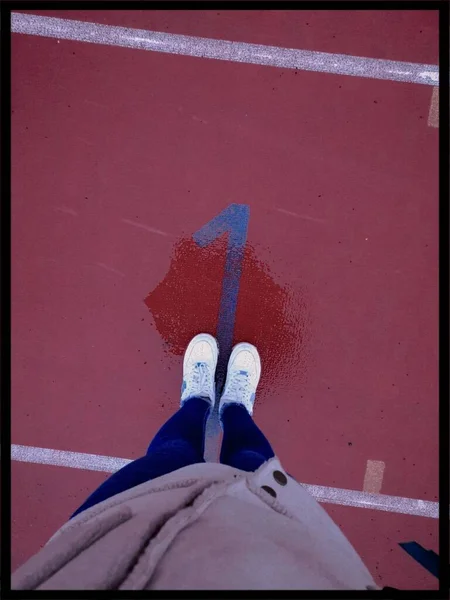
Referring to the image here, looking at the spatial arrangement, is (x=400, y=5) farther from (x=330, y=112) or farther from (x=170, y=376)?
(x=170, y=376)

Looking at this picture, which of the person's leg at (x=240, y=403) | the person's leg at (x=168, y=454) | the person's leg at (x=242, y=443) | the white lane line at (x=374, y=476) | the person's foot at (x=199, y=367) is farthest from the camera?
the white lane line at (x=374, y=476)

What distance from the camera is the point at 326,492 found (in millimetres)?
2068

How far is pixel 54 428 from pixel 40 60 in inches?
73.4

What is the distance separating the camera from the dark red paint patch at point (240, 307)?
1948 millimetres

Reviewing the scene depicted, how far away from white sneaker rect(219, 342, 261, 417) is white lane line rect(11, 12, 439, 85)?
4.60 ft

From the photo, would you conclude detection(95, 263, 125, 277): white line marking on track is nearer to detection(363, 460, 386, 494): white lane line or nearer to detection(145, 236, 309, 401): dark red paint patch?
detection(145, 236, 309, 401): dark red paint patch

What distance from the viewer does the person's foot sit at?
1935mm

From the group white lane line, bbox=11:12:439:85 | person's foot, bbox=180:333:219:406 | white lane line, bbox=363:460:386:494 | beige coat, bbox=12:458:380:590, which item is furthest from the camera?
white lane line, bbox=363:460:386:494

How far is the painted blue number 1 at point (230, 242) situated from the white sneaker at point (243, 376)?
0.53 feet

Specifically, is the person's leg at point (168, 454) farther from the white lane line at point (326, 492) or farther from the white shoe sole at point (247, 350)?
the white lane line at point (326, 492)

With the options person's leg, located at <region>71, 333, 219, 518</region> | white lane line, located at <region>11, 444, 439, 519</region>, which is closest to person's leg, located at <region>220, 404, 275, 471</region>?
person's leg, located at <region>71, 333, 219, 518</region>

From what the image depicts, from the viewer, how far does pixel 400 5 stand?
180cm

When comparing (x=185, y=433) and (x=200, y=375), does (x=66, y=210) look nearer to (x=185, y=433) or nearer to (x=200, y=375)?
(x=200, y=375)

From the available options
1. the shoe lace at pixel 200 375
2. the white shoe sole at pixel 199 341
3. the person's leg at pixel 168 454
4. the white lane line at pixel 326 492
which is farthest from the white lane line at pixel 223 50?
the white lane line at pixel 326 492
